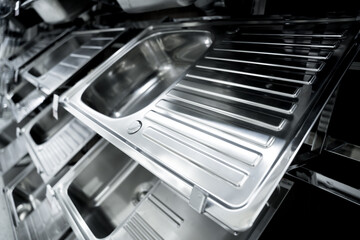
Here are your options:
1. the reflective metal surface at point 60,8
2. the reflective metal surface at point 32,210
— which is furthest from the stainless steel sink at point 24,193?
the reflective metal surface at point 60,8

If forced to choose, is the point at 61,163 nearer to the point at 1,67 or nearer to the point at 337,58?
the point at 337,58

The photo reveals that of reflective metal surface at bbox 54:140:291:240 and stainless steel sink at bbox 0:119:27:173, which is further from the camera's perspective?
stainless steel sink at bbox 0:119:27:173

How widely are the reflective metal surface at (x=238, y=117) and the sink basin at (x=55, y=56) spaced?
176 cm

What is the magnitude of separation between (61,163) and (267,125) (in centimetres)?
146

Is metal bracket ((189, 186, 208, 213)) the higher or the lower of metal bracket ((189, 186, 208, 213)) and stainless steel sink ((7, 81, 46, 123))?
the higher

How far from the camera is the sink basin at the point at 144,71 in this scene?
152 centimetres

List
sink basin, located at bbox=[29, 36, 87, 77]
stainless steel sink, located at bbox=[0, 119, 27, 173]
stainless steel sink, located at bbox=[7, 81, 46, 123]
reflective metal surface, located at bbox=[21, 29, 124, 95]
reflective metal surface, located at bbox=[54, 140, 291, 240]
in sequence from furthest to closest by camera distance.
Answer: sink basin, located at bbox=[29, 36, 87, 77], stainless steel sink, located at bbox=[0, 119, 27, 173], stainless steel sink, located at bbox=[7, 81, 46, 123], reflective metal surface, located at bbox=[21, 29, 124, 95], reflective metal surface, located at bbox=[54, 140, 291, 240]

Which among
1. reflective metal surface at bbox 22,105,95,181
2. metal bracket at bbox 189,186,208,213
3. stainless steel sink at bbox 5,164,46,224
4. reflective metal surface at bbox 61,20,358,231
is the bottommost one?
stainless steel sink at bbox 5,164,46,224

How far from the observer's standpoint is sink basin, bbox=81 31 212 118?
1.52 meters

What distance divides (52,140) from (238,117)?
1.69 meters

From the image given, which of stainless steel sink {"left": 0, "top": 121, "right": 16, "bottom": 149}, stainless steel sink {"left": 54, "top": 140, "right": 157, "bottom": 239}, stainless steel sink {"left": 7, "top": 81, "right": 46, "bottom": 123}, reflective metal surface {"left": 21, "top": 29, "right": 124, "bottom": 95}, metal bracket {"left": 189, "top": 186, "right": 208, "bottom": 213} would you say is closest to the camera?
metal bracket {"left": 189, "top": 186, "right": 208, "bottom": 213}

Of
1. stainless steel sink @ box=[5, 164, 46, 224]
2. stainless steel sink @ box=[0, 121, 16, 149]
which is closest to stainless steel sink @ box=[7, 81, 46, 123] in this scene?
stainless steel sink @ box=[0, 121, 16, 149]

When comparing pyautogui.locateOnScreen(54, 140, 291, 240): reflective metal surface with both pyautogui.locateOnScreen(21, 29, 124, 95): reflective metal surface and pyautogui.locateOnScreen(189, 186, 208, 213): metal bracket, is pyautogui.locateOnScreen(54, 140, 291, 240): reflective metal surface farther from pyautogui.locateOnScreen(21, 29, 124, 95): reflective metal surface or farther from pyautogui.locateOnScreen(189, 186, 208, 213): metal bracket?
pyautogui.locateOnScreen(21, 29, 124, 95): reflective metal surface

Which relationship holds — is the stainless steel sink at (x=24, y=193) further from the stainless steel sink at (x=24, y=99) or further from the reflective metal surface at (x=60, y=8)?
the reflective metal surface at (x=60, y=8)
